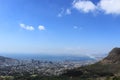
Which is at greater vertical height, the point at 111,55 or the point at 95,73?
the point at 111,55

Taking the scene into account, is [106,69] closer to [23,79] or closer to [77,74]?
[77,74]

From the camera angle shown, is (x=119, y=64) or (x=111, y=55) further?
(x=111, y=55)

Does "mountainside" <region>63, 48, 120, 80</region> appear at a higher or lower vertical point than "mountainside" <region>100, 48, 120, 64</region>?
lower

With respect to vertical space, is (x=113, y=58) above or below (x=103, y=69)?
above

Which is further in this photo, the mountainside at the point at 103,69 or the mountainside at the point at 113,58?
the mountainside at the point at 113,58

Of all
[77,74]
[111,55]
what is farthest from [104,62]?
[77,74]

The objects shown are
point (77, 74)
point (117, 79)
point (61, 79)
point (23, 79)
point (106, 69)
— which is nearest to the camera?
point (117, 79)

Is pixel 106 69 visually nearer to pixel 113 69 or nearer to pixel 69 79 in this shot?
pixel 113 69

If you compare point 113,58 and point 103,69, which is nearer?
point 103,69

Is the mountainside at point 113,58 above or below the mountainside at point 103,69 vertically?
above

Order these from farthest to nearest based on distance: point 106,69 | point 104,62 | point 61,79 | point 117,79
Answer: point 104,62
point 106,69
point 61,79
point 117,79

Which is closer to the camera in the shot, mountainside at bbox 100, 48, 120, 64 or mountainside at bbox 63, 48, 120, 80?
mountainside at bbox 63, 48, 120, 80
